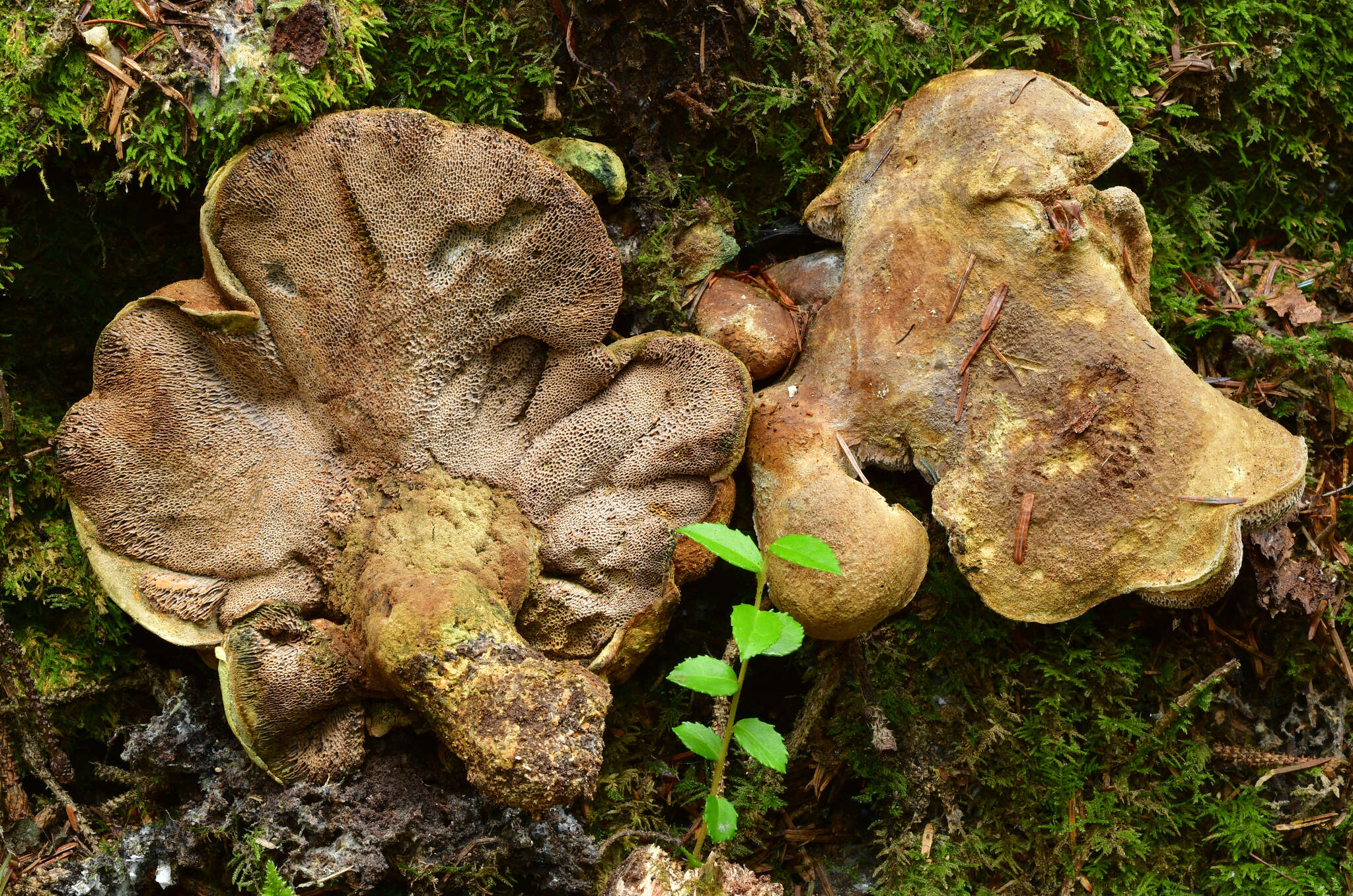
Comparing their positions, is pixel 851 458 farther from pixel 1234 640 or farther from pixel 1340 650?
pixel 1340 650

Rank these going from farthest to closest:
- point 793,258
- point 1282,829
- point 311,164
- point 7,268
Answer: point 793,258, point 1282,829, point 7,268, point 311,164

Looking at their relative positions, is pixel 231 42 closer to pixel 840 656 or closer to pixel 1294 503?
pixel 840 656

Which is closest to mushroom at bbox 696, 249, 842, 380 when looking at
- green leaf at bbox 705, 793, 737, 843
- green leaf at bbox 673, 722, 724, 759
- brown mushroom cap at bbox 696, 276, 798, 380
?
brown mushroom cap at bbox 696, 276, 798, 380

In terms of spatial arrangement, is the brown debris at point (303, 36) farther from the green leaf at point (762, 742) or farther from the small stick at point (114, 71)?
the green leaf at point (762, 742)

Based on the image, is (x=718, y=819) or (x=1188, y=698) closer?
Result: (x=718, y=819)

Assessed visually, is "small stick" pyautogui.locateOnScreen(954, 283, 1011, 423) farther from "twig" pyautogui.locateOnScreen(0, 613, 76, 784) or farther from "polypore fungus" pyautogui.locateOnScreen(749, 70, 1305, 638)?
"twig" pyautogui.locateOnScreen(0, 613, 76, 784)

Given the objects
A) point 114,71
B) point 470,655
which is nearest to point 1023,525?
point 470,655

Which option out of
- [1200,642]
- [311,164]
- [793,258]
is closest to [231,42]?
[311,164]
